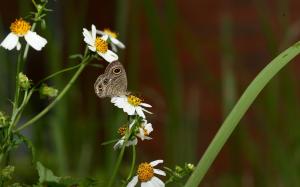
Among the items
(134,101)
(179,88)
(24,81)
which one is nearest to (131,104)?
(134,101)

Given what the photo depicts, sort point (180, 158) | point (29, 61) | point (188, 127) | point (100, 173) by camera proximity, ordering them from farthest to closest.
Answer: point (29, 61) → point (188, 127) → point (100, 173) → point (180, 158)

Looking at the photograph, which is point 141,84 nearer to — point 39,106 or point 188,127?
point 39,106

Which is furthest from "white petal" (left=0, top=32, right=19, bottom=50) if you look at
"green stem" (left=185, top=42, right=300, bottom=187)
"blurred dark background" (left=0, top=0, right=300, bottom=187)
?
"blurred dark background" (left=0, top=0, right=300, bottom=187)

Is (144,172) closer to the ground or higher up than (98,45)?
closer to the ground

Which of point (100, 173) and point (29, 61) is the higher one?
point (29, 61)

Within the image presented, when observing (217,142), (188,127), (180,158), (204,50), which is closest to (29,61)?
(204,50)

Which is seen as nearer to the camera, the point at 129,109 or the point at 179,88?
the point at 129,109

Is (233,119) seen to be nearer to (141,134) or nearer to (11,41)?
(141,134)
